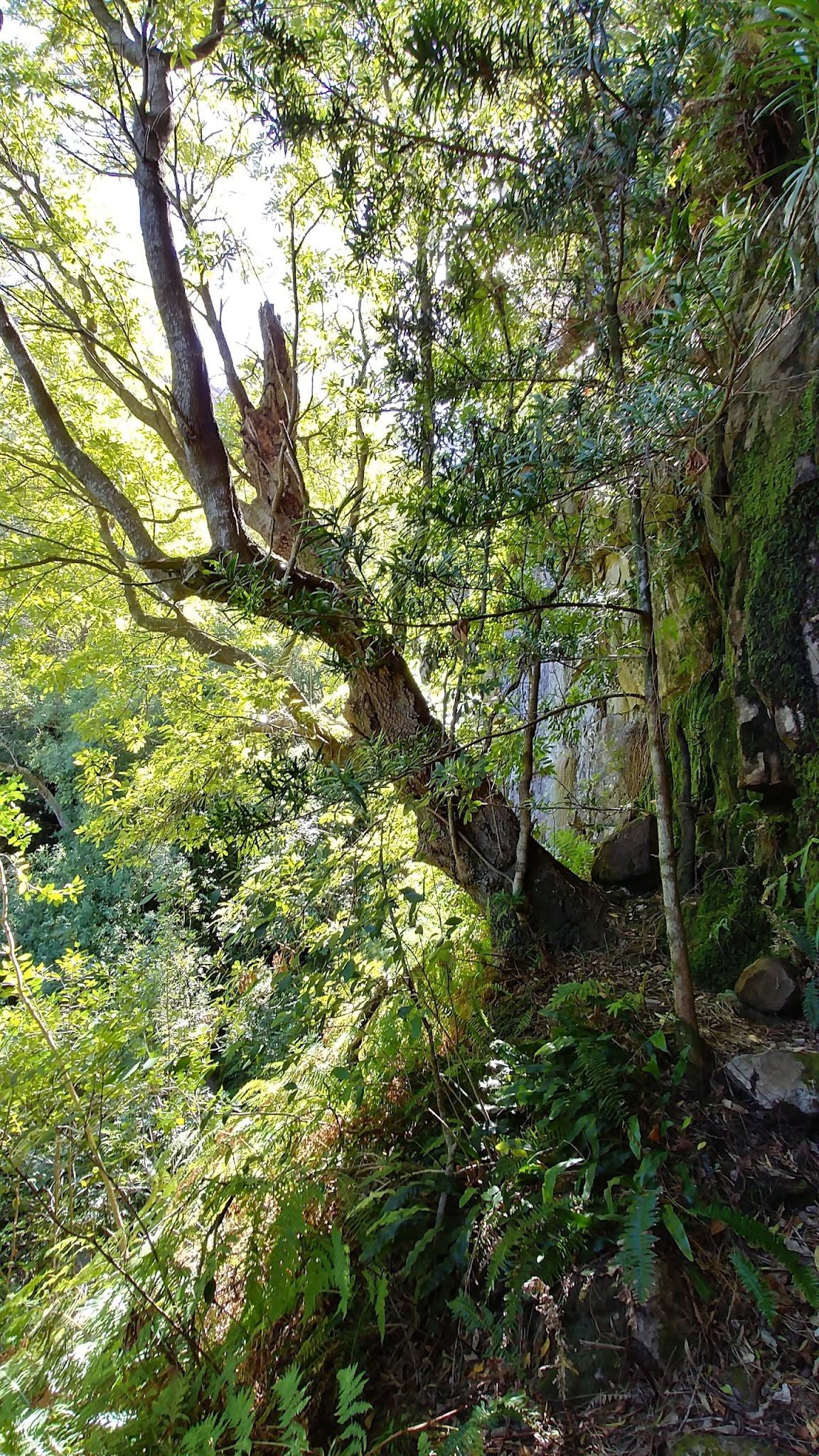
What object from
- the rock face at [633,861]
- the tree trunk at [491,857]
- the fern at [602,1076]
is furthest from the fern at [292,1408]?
the rock face at [633,861]

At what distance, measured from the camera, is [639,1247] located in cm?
163

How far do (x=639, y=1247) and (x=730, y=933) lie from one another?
1302 mm

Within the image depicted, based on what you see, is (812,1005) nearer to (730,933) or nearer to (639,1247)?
(730,933)

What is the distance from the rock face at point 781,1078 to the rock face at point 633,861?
126cm

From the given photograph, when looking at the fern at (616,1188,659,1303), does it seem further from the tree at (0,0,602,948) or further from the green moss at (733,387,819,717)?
the green moss at (733,387,819,717)

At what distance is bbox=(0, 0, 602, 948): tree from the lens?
251 centimetres

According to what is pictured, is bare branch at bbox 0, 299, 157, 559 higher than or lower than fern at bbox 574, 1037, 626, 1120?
higher

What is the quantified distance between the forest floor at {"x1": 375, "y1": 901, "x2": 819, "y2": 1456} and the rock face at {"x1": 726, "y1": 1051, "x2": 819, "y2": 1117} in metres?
0.05

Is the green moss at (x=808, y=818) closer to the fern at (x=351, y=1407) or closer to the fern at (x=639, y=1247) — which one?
the fern at (x=639, y=1247)

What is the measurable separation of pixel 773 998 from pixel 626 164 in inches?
117

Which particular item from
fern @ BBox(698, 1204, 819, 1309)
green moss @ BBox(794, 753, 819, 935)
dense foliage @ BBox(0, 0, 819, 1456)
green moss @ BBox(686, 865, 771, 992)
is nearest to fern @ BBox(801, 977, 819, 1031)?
dense foliage @ BBox(0, 0, 819, 1456)

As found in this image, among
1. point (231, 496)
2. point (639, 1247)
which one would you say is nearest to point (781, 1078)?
point (639, 1247)

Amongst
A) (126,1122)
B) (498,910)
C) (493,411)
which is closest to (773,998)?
(498,910)

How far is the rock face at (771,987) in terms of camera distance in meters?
2.31
